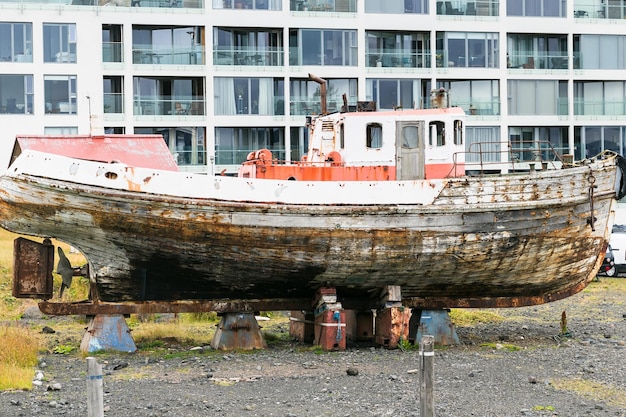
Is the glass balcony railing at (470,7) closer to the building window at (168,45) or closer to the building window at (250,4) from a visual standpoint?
the building window at (250,4)

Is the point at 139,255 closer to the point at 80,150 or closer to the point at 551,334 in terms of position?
the point at 80,150

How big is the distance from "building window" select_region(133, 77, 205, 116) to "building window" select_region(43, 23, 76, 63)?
2.65 meters

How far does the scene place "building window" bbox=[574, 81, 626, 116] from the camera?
44031 mm

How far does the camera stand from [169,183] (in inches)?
673

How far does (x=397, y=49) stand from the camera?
1651 inches

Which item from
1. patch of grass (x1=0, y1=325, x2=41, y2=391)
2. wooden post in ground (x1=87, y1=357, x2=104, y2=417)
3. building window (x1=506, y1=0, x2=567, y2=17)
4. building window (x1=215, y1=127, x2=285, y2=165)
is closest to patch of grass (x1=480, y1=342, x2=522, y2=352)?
patch of grass (x1=0, y1=325, x2=41, y2=391)

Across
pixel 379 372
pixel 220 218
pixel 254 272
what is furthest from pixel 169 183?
pixel 379 372

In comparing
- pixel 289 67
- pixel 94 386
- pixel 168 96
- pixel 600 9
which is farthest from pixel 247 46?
pixel 94 386

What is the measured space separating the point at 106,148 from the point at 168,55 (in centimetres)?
2206

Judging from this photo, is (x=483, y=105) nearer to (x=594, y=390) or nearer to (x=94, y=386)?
(x=594, y=390)

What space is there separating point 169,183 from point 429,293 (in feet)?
17.6

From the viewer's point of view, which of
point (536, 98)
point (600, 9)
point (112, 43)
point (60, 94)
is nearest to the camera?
point (60, 94)

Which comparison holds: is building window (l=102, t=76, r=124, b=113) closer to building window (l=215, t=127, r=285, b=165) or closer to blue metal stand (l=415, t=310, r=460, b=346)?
building window (l=215, t=127, r=285, b=165)

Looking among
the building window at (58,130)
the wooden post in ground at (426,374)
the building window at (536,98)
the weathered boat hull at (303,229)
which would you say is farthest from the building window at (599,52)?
the wooden post in ground at (426,374)
